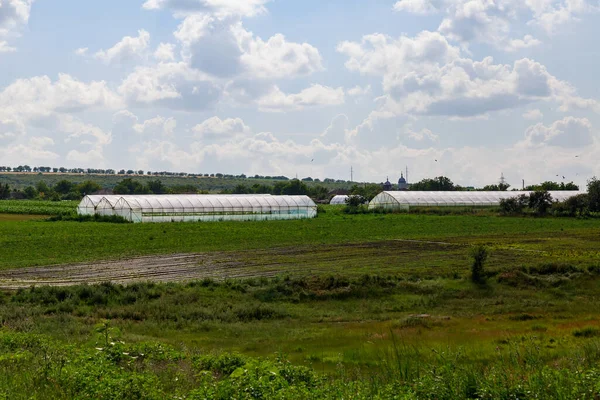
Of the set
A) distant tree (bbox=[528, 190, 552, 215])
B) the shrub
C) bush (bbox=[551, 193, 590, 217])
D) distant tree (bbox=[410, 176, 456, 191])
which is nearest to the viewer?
the shrub

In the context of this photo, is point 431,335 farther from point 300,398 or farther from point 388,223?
point 388,223

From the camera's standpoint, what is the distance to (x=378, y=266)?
124 ft

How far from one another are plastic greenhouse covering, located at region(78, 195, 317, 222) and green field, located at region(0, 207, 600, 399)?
1417cm

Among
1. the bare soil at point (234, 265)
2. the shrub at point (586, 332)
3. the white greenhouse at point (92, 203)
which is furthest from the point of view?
the white greenhouse at point (92, 203)

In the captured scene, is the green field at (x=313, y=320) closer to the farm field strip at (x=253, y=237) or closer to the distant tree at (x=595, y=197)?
the farm field strip at (x=253, y=237)

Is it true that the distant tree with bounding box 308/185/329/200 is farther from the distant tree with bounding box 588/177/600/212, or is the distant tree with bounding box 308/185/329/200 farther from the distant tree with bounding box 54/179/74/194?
the distant tree with bounding box 588/177/600/212

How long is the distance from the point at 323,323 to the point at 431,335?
14.7 feet

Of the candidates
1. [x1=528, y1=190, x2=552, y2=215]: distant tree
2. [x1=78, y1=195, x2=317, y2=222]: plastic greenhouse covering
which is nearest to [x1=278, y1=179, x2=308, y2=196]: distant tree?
[x1=78, y1=195, x2=317, y2=222]: plastic greenhouse covering

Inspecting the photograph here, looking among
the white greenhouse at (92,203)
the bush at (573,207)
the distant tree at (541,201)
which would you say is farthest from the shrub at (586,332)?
the distant tree at (541,201)

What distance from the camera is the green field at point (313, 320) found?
10492 millimetres

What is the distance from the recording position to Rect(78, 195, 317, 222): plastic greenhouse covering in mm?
75938

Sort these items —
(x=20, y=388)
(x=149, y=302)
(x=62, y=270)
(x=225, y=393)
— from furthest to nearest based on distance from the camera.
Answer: (x=62, y=270) < (x=149, y=302) < (x=20, y=388) < (x=225, y=393)

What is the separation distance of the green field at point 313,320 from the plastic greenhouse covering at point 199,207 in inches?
558

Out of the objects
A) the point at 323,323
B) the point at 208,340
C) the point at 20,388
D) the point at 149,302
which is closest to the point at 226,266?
the point at 149,302
